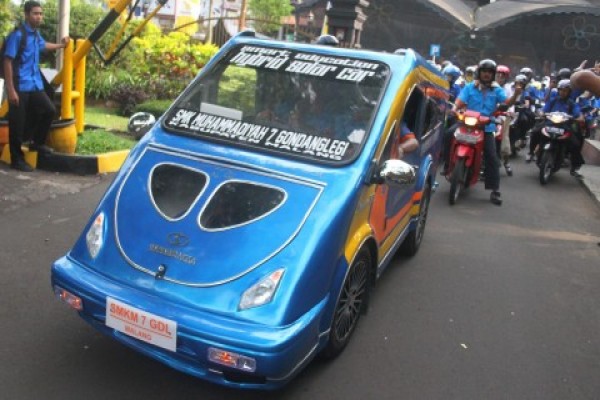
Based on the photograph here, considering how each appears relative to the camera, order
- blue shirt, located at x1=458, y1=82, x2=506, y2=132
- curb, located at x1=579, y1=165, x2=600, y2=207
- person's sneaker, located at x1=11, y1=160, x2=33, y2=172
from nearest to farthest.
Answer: person's sneaker, located at x1=11, y1=160, x2=33, y2=172 < blue shirt, located at x1=458, y1=82, x2=506, y2=132 < curb, located at x1=579, y1=165, x2=600, y2=207

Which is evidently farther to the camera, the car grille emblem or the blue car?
the car grille emblem

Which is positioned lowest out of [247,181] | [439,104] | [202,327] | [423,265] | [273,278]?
[423,265]

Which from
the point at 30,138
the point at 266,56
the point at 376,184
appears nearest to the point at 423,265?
the point at 376,184

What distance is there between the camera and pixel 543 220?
752 centimetres

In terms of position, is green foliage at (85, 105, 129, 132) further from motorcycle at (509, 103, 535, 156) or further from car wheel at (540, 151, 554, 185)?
motorcycle at (509, 103, 535, 156)

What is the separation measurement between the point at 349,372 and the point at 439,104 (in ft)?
10.6

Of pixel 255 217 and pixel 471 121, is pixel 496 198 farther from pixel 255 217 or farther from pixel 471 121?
pixel 255 217

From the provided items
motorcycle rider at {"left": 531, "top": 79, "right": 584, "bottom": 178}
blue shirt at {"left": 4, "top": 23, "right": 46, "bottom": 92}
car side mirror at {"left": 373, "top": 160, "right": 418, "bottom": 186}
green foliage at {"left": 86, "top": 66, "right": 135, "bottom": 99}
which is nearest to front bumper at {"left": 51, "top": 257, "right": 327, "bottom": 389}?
car side mirror at {"left": 373, "top": 160, "right": 418, "bottom": 186}

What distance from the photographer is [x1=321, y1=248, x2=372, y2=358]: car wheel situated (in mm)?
3325

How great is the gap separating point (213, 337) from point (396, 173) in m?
1.44

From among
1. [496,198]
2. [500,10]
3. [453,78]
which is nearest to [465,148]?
[496,198]

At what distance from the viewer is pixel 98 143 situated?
7633 millimetres

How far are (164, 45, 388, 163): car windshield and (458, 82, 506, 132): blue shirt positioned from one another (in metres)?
4.45

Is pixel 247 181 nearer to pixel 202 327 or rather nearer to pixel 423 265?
pixel 202 327
